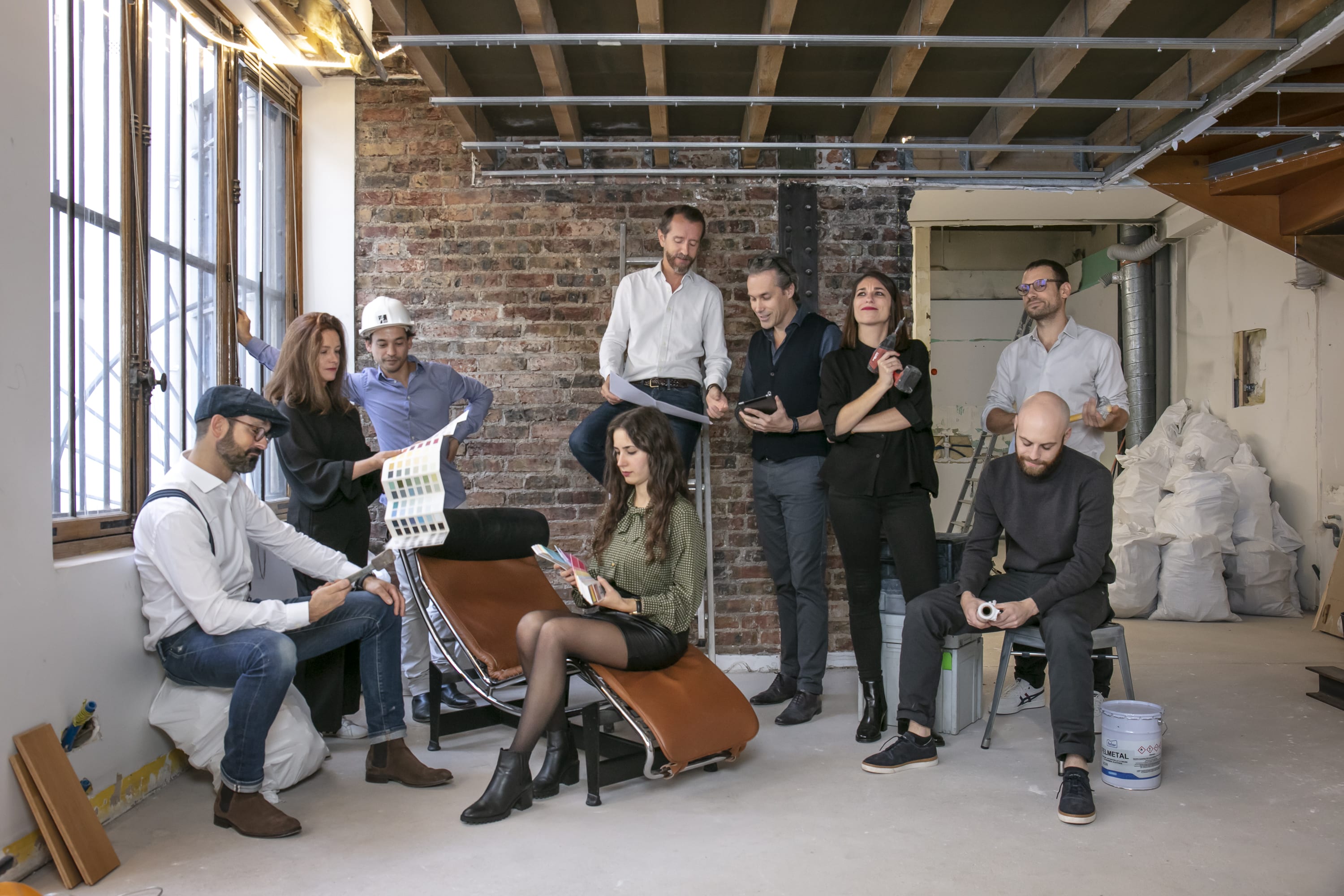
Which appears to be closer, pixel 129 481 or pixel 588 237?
pixel 129 481

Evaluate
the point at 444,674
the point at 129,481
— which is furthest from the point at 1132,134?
the point at 129,481

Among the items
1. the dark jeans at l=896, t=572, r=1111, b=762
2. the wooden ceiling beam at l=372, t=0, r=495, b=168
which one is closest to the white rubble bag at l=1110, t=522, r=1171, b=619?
the dark jeans at l=896, t=572, r=1111, b=762

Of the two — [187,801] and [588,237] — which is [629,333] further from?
[187,801]

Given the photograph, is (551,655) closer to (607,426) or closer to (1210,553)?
(607,426)

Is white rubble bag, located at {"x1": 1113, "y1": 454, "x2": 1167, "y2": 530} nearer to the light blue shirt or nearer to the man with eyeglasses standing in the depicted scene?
the man with eyeglasses standing

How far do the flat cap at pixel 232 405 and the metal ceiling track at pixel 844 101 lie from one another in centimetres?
155

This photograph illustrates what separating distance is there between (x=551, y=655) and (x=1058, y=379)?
2365 millimetres

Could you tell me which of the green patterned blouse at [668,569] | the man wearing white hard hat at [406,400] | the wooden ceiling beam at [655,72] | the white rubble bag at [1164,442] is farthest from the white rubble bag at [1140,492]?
the man wearing white hard hat at [406,400]

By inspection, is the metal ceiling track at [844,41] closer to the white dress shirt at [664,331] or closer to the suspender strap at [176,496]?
the white dress shirt at [664,331]

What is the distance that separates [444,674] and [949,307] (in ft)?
26.7

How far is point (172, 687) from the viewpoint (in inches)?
119

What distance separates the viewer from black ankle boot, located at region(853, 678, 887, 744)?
12.0ft

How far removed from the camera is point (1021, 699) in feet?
13.5

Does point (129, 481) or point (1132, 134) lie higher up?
point (1132, 134)
